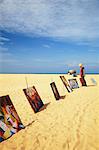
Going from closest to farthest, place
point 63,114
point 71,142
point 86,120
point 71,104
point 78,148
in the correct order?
point 78,148
point 71,142
point 86,120
point 63,114
point 71,104

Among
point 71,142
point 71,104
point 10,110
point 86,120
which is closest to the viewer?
point 71,142

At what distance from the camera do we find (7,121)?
7641 mm

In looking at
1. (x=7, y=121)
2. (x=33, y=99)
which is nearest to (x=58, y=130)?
(x=7, y=121)

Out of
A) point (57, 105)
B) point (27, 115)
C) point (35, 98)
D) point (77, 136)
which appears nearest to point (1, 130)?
point (77, 136)

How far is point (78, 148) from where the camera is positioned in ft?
21.6

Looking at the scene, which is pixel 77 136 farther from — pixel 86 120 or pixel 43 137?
pixel 86 120

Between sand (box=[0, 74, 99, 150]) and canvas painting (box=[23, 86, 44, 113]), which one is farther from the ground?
canvas painting (box=[23, 86, 44, 113])

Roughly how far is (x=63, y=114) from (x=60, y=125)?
165 cm

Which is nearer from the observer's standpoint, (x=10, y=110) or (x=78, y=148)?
(x=78, y=148)

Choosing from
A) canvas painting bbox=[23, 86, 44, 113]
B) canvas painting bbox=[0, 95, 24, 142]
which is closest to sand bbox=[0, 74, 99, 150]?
canvas painting bbox=[0, 95, 24, 142]

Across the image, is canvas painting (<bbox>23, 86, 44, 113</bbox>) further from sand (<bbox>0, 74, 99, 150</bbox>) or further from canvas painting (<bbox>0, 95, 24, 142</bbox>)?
canvas painting (<bbox>0, 95, 24, 142</bbox>)

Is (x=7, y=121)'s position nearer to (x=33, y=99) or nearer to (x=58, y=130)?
(x=58, y=130)

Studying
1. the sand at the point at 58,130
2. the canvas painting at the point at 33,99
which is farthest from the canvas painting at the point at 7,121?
the canvas painting at the point at 33,99

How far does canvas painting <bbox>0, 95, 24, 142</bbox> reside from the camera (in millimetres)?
7227
